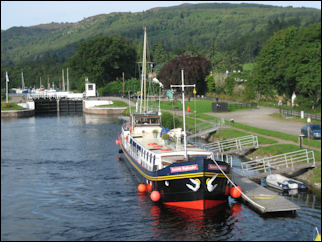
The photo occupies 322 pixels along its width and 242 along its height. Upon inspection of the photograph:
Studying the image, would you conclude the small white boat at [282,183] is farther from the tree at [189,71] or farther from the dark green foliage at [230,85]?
the dark green foliage at [230,85]

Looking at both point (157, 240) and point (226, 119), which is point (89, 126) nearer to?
point (226, 119)

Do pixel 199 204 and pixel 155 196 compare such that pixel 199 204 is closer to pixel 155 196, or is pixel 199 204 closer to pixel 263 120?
pixel 155 196

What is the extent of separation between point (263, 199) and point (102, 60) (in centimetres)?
13468

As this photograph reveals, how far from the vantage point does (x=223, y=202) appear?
34.6 meters

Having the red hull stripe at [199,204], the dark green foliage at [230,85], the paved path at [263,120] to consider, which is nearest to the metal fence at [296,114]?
the paved path at [263,120]

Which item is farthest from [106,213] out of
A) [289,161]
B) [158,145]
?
[289,161]

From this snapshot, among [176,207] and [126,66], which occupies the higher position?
[126,66]

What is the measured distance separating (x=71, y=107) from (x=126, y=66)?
44552 mm

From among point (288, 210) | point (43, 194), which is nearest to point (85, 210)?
point (43, 194)

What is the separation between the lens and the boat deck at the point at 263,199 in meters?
32.2

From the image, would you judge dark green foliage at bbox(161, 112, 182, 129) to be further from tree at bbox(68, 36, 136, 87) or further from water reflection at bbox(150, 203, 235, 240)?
tree at bbox(68, 36, 136, 87)

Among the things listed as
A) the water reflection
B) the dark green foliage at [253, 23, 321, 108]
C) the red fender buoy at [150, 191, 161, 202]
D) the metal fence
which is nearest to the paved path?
the metal fence

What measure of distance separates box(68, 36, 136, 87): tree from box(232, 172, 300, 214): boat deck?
5148 inches

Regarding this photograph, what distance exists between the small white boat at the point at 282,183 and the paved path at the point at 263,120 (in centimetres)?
2039
